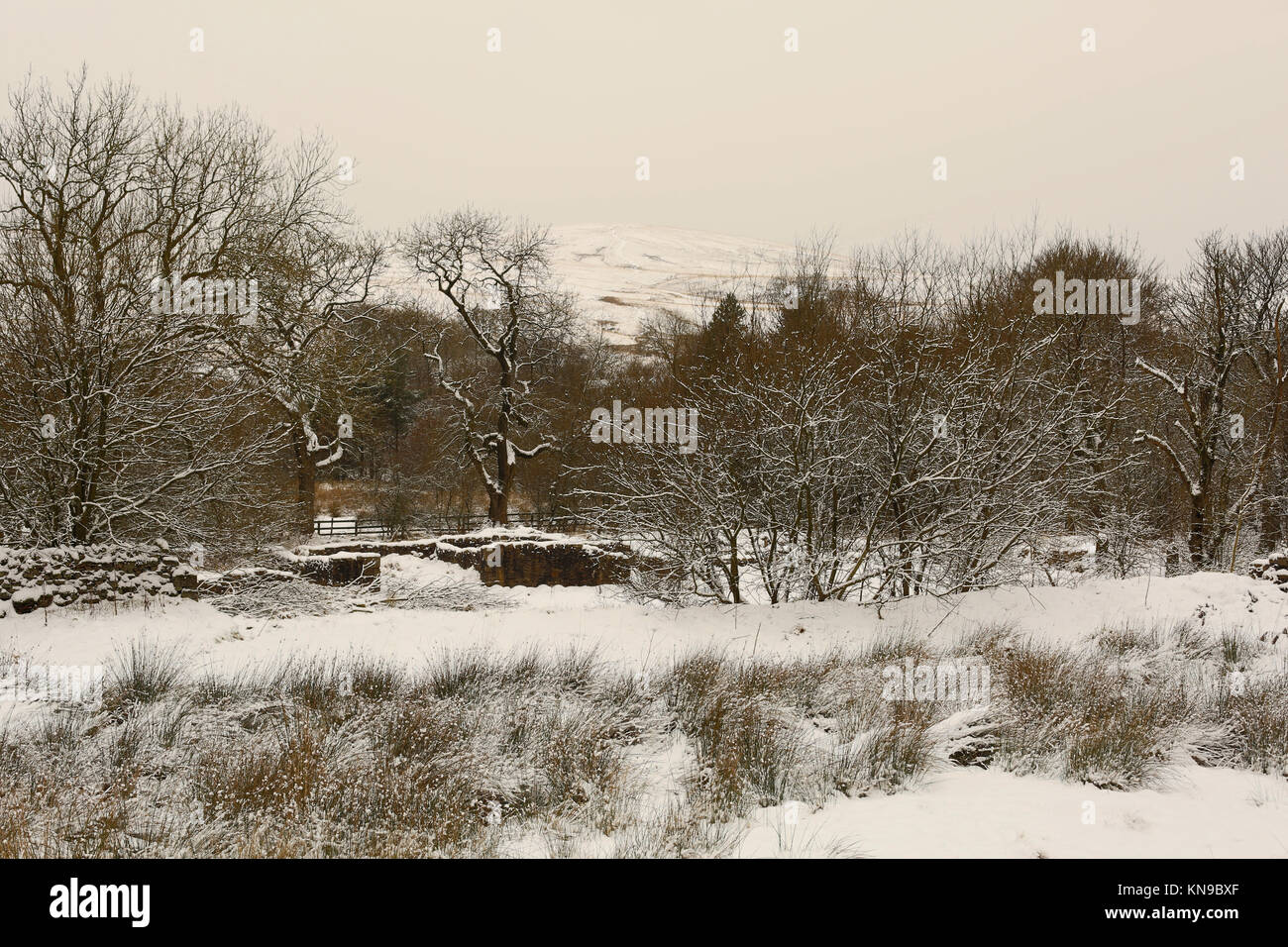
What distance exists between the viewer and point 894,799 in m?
4.99

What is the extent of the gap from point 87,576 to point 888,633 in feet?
35.7

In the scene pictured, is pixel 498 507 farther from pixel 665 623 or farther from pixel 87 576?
pixel 665 623

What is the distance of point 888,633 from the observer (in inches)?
400

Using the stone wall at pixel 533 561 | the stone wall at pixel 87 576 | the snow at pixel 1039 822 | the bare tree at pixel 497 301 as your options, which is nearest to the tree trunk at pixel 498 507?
the bare tree at pixel 497 301

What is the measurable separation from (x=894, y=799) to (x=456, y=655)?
471cm

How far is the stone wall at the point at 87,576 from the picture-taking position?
388 inches

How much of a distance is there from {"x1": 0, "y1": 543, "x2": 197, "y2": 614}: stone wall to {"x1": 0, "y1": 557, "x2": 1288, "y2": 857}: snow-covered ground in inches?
12.4

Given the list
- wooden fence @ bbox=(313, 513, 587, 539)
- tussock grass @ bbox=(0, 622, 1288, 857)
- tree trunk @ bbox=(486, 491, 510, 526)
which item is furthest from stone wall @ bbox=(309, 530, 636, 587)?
tussock grass @ bbox=(0, 622, 1288, 857)

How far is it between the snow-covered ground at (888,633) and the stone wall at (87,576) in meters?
0.31

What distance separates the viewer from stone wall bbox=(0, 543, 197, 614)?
986cm

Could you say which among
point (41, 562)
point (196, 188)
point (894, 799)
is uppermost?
point (196, 188)

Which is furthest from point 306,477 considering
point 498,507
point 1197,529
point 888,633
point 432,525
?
point 1197,529
